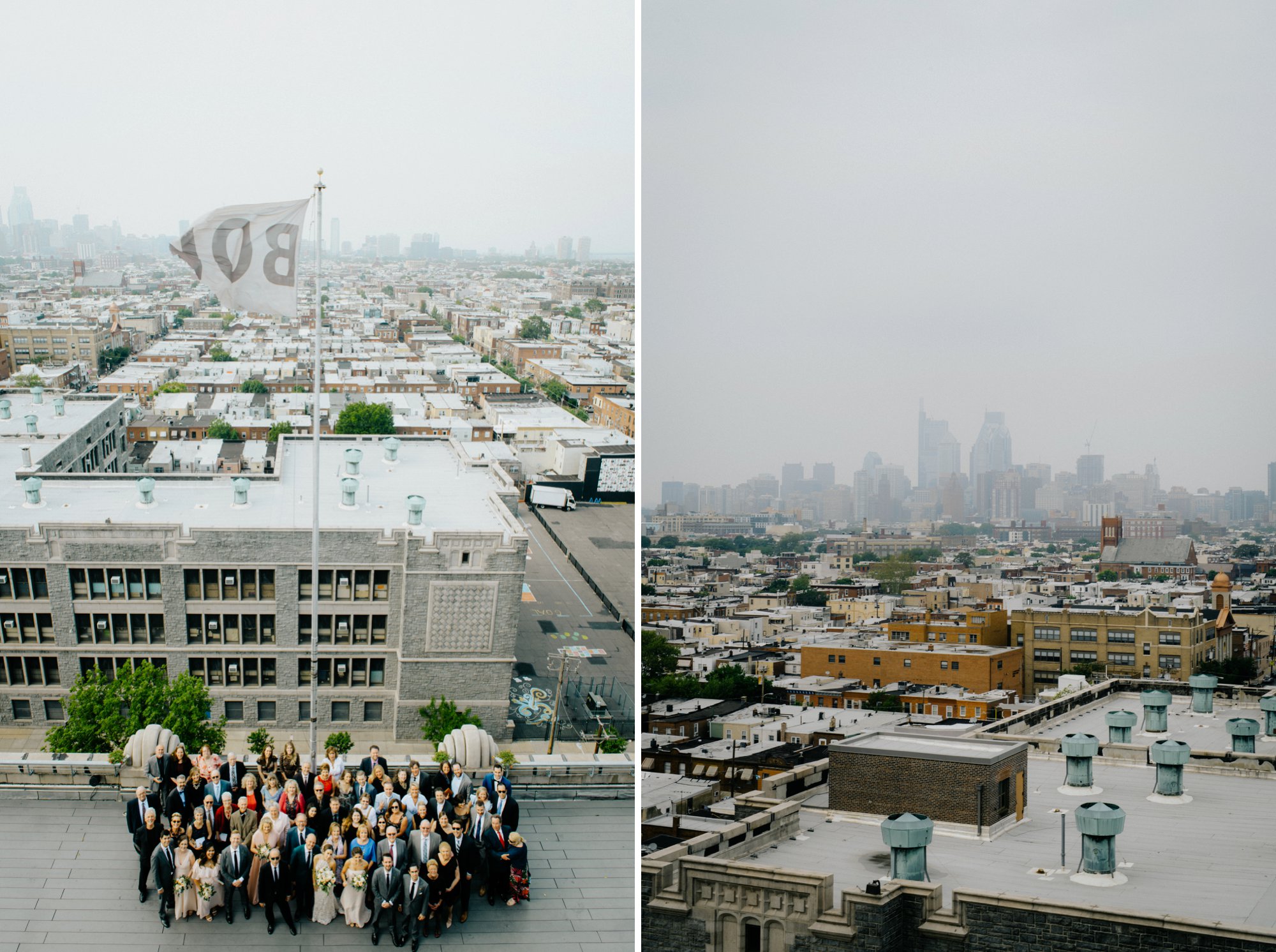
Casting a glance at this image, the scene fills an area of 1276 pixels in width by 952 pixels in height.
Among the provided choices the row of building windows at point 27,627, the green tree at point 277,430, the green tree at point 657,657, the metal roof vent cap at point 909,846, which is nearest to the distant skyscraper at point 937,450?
the green tree at point 657,657

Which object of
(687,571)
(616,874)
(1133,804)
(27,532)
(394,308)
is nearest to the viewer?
(616,874)

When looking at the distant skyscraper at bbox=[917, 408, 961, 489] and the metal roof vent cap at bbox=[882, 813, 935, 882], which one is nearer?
the metal roof vent cap at bbox=[882, 813, 935, 882]

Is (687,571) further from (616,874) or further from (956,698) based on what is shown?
Result: (616,874)

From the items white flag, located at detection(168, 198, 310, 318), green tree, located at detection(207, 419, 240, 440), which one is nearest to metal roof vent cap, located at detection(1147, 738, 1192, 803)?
white flag, located at detection(168, 198, 310, 318)

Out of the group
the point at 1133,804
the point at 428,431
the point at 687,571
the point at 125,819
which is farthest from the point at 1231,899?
the point at 428,431

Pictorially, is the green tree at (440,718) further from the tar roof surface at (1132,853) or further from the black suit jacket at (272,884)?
the black suit jacket at (272,884)

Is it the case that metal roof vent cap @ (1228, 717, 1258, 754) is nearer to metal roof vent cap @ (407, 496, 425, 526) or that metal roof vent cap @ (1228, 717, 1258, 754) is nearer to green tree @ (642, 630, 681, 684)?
green tree @ (642, 630, 681, 684)

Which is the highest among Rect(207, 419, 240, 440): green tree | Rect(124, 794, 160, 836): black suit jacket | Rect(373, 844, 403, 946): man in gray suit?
Rect(207, 419, 240, 440): green tree
